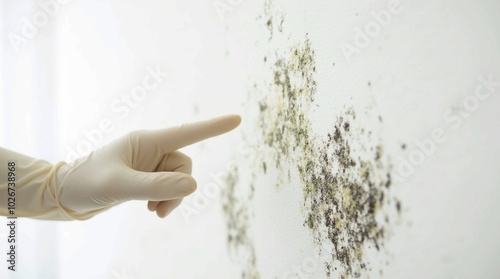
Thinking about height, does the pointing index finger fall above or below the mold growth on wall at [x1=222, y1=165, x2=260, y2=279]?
above

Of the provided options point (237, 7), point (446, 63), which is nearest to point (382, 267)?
point (446, 63)

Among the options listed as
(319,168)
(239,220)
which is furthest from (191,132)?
(239,220)

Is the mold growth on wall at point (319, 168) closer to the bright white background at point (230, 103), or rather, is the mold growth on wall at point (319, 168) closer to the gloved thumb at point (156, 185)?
the bright white background at point (230, 103)

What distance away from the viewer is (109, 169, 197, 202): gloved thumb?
909mm

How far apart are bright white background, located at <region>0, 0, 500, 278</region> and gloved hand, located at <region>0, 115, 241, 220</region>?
271 millimetres

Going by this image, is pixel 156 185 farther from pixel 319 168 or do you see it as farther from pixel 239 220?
pixel 239 220

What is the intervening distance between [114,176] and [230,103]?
47cm

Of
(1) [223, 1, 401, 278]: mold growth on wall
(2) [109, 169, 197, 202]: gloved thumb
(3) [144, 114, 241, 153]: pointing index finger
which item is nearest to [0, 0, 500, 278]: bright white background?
(1) [223, 1, 401, 278]: mold growth on wall

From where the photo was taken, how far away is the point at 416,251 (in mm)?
710

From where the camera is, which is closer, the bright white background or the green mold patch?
the bright white background

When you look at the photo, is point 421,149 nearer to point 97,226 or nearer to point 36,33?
point 97,226

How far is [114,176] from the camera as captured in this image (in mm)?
979

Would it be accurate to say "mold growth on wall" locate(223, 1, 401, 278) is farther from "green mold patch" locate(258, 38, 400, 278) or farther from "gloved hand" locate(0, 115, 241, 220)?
"gloved hand" locate(0, 115, 241, 220)

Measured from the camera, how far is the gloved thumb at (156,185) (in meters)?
0.91
